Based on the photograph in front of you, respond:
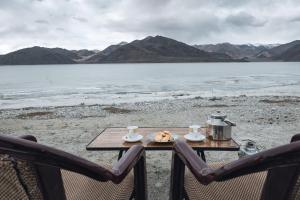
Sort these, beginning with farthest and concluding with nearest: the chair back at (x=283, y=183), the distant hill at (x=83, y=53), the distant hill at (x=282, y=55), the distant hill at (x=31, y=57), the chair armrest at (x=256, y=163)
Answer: the distant hill at (x=83, y=53)
the distant hill at (x=282, y=55)
the distant hill at (x=31, y=57)
the chair back at (x=283, y=183)
the chair armrest at (x=256, y=163)

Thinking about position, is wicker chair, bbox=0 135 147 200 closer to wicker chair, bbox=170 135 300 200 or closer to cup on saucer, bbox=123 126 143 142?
wicker chair, bbox=170 135 300 200

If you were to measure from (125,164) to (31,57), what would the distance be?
165 meters

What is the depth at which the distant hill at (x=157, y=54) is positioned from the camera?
169125 millimetres

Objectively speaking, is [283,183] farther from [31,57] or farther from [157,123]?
[31,57]

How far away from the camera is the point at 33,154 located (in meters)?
1.12

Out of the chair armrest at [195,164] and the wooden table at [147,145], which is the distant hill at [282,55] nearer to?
the wooden table at [147,145]

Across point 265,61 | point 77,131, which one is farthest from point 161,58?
point 77,131

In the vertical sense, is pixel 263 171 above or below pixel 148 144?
above

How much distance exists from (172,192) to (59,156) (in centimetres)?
117

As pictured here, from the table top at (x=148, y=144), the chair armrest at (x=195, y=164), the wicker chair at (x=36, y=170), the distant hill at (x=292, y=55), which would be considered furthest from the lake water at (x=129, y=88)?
the distant hill at (x=292, y=55)

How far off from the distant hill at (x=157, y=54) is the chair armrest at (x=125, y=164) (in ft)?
549

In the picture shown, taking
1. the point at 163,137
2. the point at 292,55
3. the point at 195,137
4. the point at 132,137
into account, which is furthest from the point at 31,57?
the point at 195,137

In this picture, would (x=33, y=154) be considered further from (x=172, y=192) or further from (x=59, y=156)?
(x=172, y=192)

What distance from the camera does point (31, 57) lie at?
154000 millimetres
